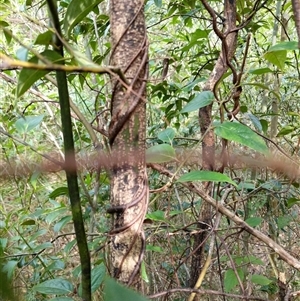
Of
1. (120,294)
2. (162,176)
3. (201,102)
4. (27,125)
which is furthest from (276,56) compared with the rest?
(162,176)

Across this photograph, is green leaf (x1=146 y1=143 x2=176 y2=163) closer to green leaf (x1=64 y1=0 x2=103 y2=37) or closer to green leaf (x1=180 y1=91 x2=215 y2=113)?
green leaf (x1=180 y1=91 x2=215 y2=113)

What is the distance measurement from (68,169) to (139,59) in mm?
193

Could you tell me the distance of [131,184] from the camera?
1.41 ft

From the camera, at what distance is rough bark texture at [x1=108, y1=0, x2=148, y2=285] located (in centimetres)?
43

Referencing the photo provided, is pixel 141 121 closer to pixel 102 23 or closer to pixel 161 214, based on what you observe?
pixel 161 214

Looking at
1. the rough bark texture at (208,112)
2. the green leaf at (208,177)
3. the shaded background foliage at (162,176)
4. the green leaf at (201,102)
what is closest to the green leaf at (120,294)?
the shaded background foliage at (162,176)

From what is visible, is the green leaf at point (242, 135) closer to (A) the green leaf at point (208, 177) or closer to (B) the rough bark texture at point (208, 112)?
(A) the green leaf at point (208, 177)

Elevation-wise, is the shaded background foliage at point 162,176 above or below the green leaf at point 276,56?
below

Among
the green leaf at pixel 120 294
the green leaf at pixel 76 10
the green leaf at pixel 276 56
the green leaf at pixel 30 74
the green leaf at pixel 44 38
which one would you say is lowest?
the green leaf at pixel 120 294

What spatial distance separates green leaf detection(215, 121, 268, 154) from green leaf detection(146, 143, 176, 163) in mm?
81

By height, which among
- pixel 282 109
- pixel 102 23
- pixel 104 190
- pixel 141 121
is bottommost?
pixel 104 190

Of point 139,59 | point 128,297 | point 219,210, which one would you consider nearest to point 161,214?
point 219,210

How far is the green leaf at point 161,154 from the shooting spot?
1.63 feet

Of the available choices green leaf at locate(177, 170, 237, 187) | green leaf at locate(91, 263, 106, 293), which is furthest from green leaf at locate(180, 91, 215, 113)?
green leaf at locate(91, 263, 106, 293)
